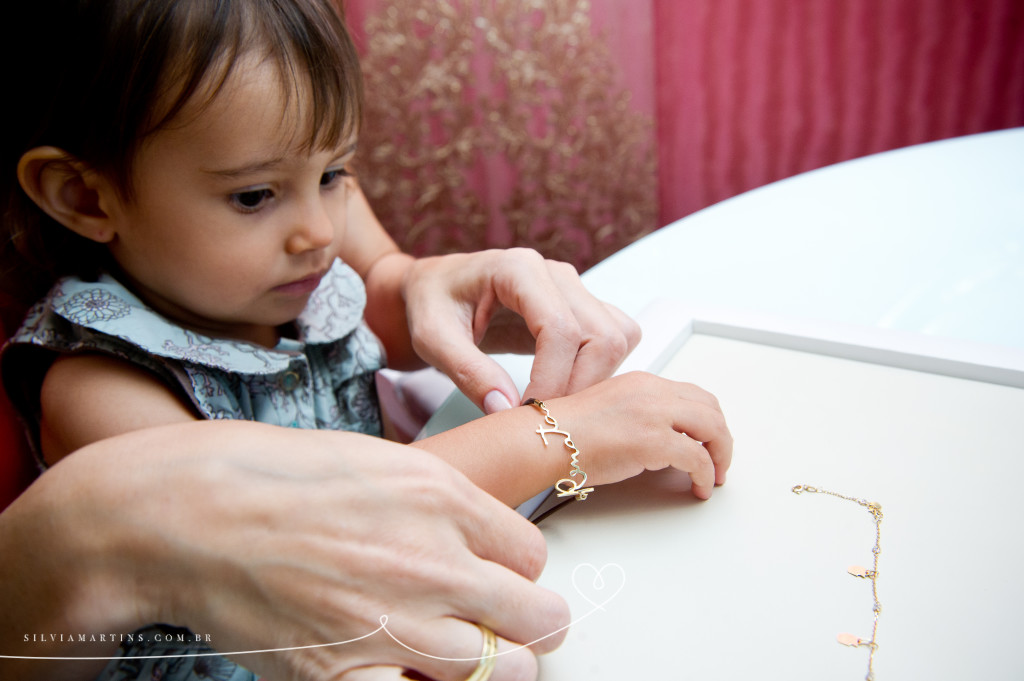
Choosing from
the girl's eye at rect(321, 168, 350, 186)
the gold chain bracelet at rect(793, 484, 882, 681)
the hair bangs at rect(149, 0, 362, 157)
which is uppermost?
the hair bangs at rect(149, 0, 362, 157)

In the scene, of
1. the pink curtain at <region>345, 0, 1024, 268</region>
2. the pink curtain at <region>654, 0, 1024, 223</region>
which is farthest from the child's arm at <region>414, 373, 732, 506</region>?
the pink curtain at <region>654, 0, 1024, 223</region>

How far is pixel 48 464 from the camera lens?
0.57 metres

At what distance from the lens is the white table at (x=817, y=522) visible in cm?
37

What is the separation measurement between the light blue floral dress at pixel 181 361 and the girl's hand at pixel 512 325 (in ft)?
0.42

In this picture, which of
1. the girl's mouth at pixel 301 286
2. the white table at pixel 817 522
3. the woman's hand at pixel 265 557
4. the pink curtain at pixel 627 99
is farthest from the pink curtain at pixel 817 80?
the woman's hand at pixel 265 557

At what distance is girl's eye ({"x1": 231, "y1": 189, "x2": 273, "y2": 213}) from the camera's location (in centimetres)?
53

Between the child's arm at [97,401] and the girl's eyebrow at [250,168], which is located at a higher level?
the girl's eyebrow at [250,168]

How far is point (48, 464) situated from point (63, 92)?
0.28 m

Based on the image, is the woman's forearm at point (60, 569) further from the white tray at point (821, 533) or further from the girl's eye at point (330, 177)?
the girl's eye at point (330, 177)

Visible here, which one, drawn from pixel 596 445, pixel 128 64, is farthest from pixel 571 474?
pixel 128 64

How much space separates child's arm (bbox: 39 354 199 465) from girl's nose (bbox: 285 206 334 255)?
0.48ft

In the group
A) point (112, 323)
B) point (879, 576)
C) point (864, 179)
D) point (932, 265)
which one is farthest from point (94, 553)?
point (864, 179)

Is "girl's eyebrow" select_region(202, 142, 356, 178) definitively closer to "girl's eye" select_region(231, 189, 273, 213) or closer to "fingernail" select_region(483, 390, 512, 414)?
"girl's eye" select_region(231, 189, 273, 213)

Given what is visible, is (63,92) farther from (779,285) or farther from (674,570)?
(779,285)
